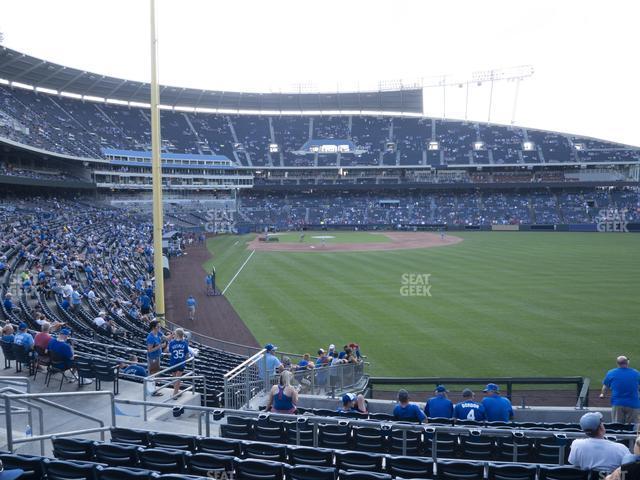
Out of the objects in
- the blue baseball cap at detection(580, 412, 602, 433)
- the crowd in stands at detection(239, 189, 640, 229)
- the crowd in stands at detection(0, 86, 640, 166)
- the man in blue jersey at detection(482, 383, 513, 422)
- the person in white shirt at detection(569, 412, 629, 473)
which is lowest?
the man in blue jersey at detection(482, 383, 513, 422)

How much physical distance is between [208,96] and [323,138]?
68.9 ft

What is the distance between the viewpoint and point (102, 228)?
42.5m

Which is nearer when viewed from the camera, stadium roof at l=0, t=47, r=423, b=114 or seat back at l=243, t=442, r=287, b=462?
seat back at l=243, t=442, r=287, b=462

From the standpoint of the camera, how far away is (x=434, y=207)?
77.5m

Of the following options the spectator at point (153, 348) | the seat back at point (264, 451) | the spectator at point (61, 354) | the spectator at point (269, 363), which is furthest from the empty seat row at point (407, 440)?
the spectator at point (61, 354)

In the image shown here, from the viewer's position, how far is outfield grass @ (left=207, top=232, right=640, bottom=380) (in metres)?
16.9

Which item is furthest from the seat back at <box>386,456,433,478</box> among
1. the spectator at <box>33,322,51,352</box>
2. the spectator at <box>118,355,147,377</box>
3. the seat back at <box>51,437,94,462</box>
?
the spectator at <box>33,322,51,352</box>

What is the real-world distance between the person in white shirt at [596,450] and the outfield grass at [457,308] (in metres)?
10.7

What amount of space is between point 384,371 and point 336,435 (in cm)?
920

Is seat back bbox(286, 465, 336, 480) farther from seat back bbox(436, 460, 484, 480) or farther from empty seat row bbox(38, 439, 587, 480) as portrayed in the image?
seat back bbox(436, 460, 484, 480)

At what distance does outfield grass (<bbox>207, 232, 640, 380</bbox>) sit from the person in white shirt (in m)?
10.7

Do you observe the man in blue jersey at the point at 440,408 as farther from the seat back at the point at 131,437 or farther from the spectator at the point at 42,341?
the spectator at the point at 42,341

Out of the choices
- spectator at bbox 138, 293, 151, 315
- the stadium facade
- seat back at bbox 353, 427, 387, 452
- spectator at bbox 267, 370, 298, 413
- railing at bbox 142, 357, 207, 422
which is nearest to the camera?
seat back at bbox 353, 427, 387, 452

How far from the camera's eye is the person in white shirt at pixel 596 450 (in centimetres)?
475
